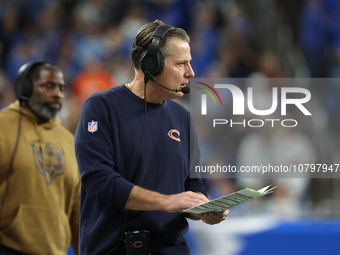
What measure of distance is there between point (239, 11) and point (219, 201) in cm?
499

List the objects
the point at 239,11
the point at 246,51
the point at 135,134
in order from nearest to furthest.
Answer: the point at 135,134
the point at 246,51
the point at 239,11

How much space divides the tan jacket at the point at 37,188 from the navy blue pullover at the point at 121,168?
109 cm

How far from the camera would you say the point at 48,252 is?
8.85 ft

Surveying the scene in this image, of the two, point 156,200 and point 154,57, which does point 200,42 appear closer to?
point 154,57

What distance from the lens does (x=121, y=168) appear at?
1652 mm

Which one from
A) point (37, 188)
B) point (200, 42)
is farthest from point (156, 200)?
point (200, 42)

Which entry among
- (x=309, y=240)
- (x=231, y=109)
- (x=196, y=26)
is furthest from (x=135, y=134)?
(x=196, y=26)

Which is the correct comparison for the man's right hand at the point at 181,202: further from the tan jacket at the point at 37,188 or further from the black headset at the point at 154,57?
the tan jacket at the point at 37,188

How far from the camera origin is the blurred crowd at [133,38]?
18.1ft

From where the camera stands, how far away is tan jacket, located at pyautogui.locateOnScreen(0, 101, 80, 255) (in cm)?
263

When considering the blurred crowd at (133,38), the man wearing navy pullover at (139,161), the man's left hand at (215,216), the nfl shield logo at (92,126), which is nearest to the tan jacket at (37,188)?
the man wearing navy pullover at (139,161)

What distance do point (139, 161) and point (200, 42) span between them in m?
4.53

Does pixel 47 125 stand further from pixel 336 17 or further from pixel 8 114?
pixel 336 17

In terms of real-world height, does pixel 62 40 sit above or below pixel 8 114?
above
